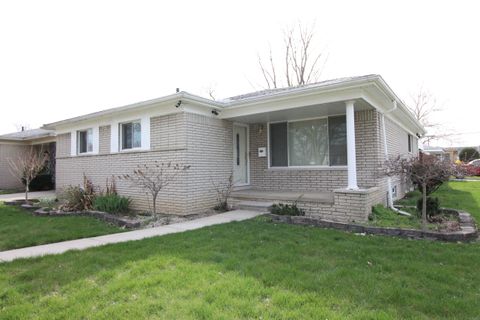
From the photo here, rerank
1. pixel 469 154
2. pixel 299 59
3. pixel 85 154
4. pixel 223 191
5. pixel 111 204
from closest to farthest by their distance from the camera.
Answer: pixel 111 204 → pixel 223 191 → pixel 85 154 → pixel 299 59 → pixel 469 154

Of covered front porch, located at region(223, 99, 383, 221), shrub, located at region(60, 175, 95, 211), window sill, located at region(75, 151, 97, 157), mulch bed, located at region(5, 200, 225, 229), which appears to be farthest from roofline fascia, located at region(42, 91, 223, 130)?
mulch bed, located at region(5, 200, 225, 229)

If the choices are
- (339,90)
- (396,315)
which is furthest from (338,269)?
(339,90)

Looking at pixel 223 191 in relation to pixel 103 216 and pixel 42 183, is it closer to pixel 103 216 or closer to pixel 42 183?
pixel 103 216

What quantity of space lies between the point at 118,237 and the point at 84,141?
717cm

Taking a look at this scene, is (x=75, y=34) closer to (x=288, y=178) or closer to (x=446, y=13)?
(x=288, y=178)

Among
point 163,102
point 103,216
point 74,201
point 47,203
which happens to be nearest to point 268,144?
point 163,102

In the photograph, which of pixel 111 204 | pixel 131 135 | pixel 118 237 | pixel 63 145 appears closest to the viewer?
pixel 118 237

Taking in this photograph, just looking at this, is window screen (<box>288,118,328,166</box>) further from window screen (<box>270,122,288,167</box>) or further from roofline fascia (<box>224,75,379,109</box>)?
roofline fascia (<box>224,75,379,109</box>)

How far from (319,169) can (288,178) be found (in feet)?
3.30

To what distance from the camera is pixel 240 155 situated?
9.73 meters

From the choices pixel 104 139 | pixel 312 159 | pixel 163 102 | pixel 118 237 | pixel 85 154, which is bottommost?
pixel 118 237

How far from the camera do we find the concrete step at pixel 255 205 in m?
7.78

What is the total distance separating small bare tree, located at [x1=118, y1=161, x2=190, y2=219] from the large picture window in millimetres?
3157

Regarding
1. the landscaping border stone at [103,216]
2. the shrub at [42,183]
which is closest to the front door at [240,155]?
the landscaping border stone at [103,216]
